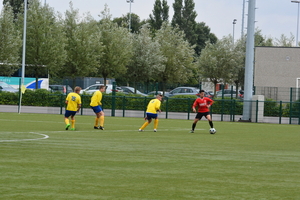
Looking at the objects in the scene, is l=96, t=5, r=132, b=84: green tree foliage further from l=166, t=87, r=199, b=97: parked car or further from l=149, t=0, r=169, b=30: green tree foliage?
l=149, t=0, r=169, b=30: green tree foliage

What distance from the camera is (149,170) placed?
9.88 metres

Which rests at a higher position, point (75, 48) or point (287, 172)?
point (75, 48)

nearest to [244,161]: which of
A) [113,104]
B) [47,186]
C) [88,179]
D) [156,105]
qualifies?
[88,179]

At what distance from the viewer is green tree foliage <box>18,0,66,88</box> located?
4731cm

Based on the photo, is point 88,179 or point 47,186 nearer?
point 47,186

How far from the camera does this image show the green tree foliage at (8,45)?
47094 mm

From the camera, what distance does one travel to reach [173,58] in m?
58.5

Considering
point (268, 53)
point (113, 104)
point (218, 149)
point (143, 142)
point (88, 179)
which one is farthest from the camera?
point (268, 53)

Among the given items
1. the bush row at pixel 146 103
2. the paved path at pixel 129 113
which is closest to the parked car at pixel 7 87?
the bush row at pixel 146 103

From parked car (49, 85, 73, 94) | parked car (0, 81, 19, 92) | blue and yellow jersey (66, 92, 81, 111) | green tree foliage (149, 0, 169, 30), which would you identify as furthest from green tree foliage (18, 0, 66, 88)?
green tree foliage (149, 0, 169, 30)

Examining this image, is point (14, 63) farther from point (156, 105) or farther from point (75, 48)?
point (156, 105)

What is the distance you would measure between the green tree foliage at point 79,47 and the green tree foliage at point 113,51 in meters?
1.09

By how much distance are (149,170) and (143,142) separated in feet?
20.1

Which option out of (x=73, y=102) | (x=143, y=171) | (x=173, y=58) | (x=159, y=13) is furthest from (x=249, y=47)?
(x=159, y=13)
